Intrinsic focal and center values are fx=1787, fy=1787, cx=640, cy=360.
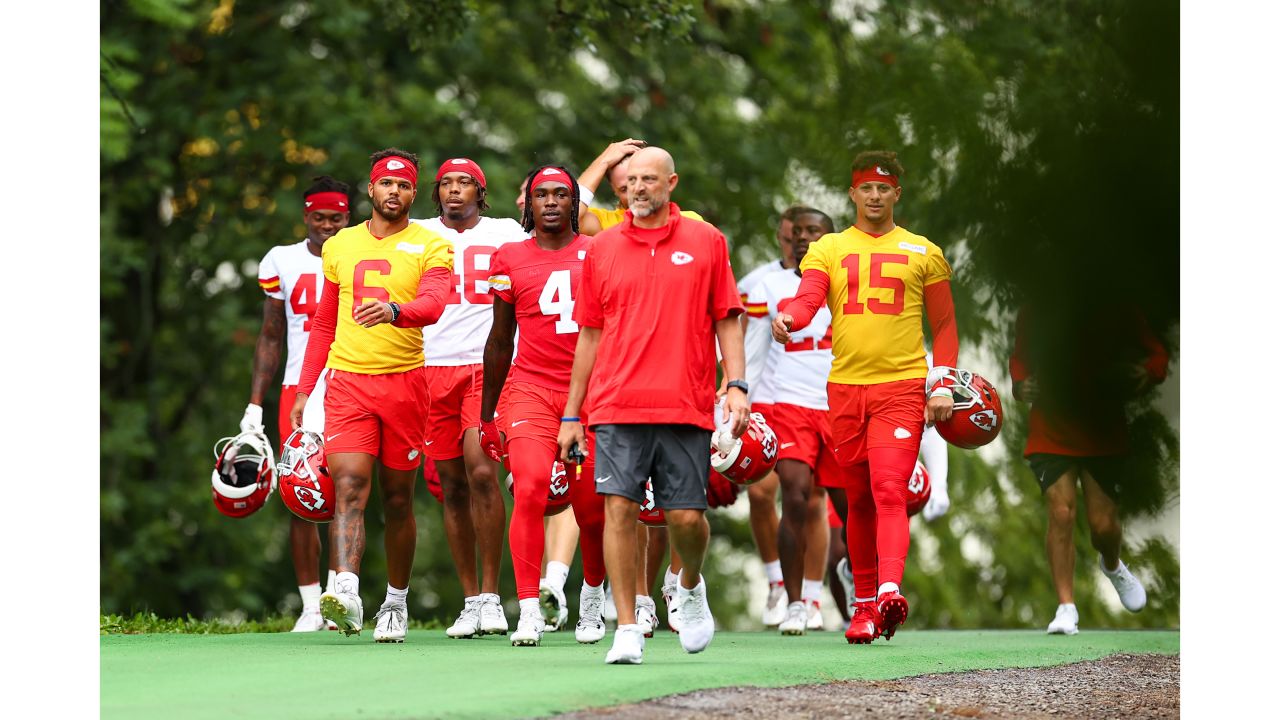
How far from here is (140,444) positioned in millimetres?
20141

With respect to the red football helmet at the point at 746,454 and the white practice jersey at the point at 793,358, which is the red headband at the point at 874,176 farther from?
the white practice jersey at the point at 793,358

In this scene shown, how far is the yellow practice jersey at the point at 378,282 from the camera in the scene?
923cm

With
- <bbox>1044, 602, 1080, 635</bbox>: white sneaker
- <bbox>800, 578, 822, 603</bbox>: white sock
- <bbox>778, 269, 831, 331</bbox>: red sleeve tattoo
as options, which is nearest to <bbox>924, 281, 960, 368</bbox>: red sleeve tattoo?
<bbox>778, 269, 831, 331</bbox>: red sleeve tattoo

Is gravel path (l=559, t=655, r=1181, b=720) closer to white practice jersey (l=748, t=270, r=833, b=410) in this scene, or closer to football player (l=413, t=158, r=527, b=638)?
football player (l=413, t=158, r=527, b=638)

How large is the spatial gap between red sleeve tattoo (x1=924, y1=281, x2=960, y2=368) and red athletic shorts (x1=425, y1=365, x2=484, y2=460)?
2456 mm

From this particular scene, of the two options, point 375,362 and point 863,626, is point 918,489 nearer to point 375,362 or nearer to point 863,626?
point 863,626

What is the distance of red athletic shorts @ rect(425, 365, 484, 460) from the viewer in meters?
9.73

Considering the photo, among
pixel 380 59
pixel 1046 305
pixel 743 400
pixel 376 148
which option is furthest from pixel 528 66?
pixel 1046 305

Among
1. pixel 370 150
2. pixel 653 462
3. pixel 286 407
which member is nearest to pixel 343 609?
pixel 653 462

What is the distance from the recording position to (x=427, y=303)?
870 cm

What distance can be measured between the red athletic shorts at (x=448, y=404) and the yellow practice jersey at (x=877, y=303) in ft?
6.39

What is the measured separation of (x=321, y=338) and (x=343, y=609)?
1.55 m

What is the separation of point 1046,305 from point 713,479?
5907 mm
